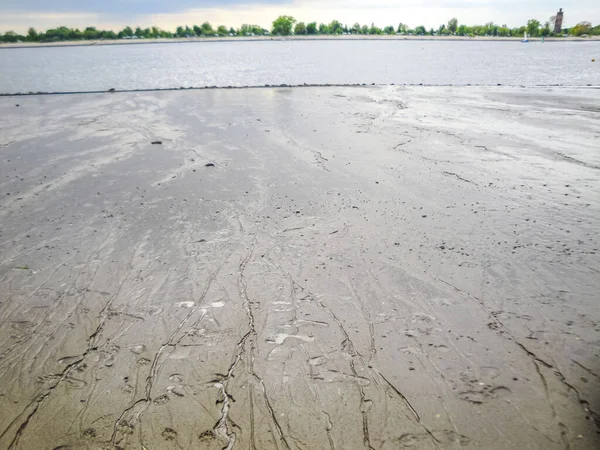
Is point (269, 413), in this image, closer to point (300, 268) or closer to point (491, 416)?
point (491, 416)

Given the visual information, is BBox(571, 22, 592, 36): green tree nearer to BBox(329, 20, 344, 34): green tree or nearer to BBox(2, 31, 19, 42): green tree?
BBox(329, 20, 344, 34): green tree

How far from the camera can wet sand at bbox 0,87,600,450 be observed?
9.82 feet

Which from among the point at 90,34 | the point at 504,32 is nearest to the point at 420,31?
the point at 504,32

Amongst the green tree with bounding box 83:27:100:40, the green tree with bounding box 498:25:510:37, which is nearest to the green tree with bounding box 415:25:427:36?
the green tree with bounding box 498:25:510:37

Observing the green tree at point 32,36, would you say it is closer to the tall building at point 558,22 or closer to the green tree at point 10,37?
the green tree at point 10,37

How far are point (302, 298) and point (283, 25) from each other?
508ft

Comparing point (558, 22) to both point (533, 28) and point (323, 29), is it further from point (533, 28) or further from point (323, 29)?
point (323, 29)

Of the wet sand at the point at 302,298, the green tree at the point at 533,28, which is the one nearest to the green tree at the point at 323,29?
the green tree at the point at 533,28

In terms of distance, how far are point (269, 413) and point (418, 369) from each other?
1357 millimetres

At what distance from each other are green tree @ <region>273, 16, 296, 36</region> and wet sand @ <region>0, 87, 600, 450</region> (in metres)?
149

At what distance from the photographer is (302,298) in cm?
444

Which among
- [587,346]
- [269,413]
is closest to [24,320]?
[269,413]

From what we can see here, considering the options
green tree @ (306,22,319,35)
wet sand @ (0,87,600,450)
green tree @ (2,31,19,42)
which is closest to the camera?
wet sand @ (0,87,600,450)

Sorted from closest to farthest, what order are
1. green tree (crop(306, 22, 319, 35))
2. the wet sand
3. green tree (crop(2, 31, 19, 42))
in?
the wet sand
green tree (crop(2, 31, 19, 42))
green tree (crop(306, 22, 319, 35))
